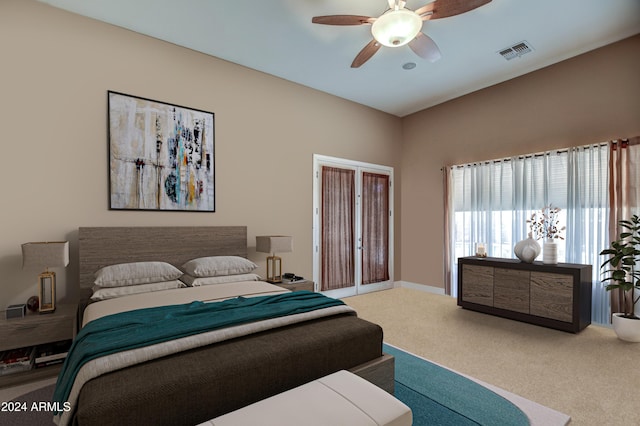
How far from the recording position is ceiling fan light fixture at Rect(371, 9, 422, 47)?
2.29 m

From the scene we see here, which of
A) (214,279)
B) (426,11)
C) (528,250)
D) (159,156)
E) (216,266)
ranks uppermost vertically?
(426,11)

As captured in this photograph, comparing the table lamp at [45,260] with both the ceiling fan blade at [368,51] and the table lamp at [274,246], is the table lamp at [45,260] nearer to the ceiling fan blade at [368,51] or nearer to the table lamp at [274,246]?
the table lamp at [274,246]

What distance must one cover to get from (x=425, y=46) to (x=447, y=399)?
285 cm

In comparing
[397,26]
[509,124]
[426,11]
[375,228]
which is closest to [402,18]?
[397,26]

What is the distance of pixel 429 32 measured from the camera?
326 centimetres

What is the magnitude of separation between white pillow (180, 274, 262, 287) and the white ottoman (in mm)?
1940

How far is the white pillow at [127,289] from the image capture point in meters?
2.54

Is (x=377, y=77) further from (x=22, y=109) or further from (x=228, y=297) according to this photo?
(x=22, y=109)

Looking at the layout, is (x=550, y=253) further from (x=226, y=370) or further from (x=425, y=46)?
(x=226, y=370)

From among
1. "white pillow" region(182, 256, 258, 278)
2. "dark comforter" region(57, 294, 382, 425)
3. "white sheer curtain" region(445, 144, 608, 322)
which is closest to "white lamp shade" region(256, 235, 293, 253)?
"white pillow" region(182, 256, 258, 278)

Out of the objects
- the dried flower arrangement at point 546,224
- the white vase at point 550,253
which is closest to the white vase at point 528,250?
the white vase at point 550,253

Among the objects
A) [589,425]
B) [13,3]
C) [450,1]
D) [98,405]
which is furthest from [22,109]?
[589,425]

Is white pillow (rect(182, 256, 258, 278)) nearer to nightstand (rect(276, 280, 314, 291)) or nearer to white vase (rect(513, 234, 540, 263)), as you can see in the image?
nightstand (rect(276, 280, 314, 291))

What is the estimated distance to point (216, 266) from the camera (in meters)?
3.22
